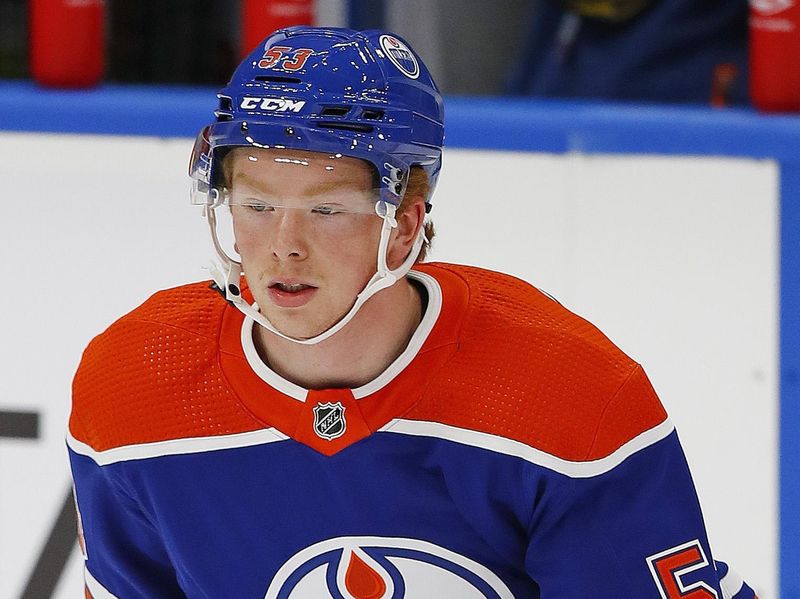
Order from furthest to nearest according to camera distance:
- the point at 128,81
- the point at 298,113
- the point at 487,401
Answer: the point at 128,81
the point at 487,401
the point at 298,113

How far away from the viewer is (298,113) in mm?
1149

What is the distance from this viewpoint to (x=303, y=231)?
1172mm

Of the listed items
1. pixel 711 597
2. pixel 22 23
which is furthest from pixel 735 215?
pixel 22 23

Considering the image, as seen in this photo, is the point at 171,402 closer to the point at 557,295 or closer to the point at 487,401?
the point at 487,401

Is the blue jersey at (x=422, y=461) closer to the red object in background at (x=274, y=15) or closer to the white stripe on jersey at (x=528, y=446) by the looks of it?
the white stripe on jersey at (x=528, y=446)

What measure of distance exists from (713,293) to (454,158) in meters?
0.38

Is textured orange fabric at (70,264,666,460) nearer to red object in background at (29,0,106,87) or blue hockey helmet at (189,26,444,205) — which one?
blue hockey helmet at (189,26,444,205)

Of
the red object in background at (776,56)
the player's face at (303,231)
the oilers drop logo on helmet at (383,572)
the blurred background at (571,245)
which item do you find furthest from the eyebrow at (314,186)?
the red object in background at (776,56)

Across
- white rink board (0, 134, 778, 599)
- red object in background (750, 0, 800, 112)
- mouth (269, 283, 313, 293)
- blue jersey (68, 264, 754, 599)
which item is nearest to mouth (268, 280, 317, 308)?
mouth (269, 283, 313, 293)

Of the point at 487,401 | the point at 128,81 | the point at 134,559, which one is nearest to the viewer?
the point at 487,401

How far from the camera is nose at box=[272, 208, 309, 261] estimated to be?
1.17 metres

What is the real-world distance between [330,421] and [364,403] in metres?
0.03

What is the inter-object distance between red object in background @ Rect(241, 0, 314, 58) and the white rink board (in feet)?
1.28

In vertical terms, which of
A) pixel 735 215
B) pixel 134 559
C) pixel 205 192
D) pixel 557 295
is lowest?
pixel 134 559
